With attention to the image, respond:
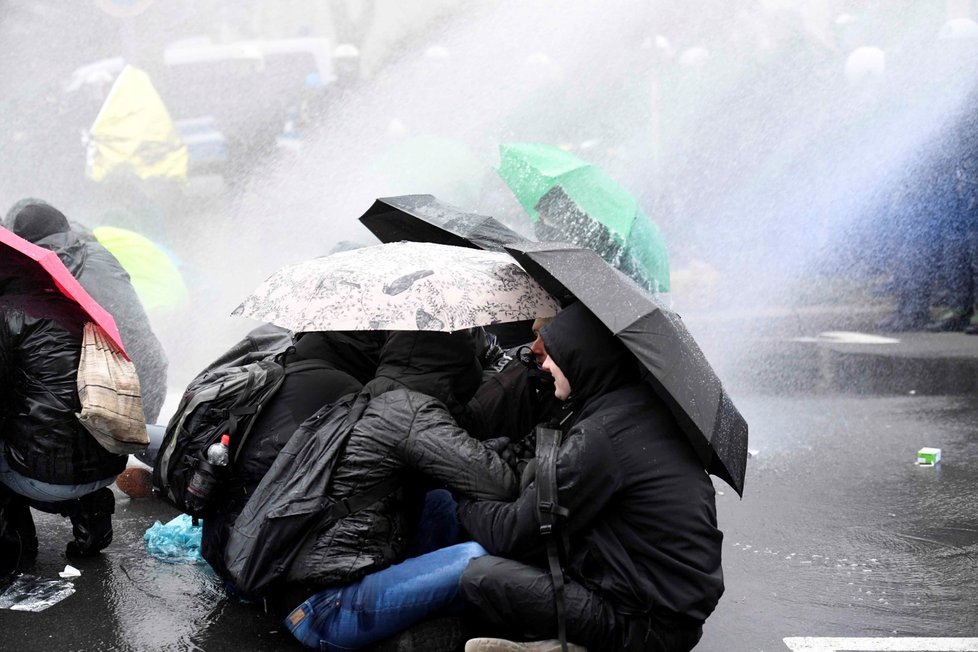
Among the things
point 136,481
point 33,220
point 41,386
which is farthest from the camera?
point 136,481

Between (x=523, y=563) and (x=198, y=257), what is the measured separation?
21.4 feet

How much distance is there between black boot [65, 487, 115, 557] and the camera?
15.0 ft

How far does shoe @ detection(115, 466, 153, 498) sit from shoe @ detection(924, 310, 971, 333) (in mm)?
7202

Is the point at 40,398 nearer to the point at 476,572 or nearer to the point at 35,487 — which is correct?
the point at 35,487

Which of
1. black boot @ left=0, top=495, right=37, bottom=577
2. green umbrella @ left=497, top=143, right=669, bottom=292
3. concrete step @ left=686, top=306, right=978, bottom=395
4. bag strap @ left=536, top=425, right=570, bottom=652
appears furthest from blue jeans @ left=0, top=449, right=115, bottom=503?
concrete step @ left=686, top=306, right=978, bottom=395

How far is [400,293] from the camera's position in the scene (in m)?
3.62

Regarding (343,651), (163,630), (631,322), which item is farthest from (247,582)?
(631,322)

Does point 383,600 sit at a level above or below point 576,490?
below

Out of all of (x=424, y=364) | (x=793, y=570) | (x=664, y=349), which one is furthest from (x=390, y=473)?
(x=793, y=570)

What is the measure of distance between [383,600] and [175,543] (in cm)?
171

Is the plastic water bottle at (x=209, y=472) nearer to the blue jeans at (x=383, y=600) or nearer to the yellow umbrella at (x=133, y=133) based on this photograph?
the blue jeans at (x=383, y=600)

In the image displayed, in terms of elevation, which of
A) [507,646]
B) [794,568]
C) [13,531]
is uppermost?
[13,531]

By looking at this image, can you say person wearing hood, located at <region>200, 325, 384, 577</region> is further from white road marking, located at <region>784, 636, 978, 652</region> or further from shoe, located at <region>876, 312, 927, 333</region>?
shoe, located at <region>876, 312, 927, 333</region>

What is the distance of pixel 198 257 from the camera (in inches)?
365
